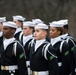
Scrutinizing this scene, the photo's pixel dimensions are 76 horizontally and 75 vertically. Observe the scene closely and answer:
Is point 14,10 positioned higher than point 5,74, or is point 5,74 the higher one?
point 14,10

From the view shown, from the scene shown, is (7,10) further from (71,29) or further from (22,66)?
(22,66)

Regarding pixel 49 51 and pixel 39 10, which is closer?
pixel 49 51

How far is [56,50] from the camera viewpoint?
38.1ft

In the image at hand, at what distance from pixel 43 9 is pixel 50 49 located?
12370mm

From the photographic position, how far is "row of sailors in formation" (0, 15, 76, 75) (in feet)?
34.7

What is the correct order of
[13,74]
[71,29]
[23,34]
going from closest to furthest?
[13,74]
[23,34]
[71,29]

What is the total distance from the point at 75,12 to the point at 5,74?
1069 cm

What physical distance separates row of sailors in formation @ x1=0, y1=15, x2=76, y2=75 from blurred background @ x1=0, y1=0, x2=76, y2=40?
774cm

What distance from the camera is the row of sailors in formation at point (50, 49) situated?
10586 millimetres

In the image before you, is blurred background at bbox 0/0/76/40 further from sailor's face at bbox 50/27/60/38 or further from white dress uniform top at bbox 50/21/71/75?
sailor's face at bbox 50/27/60/38

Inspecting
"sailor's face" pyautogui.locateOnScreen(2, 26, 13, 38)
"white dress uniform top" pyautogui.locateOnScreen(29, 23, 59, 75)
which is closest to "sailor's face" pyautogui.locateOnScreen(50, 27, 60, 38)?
"white dress uniform top" pyautogui.locateOnScreen(29, 23, 59, 75)

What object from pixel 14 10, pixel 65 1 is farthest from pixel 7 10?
pixel 65 1

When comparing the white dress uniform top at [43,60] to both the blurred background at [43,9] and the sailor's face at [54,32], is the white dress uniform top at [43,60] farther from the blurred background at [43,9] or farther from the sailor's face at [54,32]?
the blurred background at [43,9]

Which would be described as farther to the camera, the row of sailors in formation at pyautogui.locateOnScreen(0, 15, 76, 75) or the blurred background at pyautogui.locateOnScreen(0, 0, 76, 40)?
the blurred background at pyautogui.locateOnScreen(0, 0, 76, 40)
